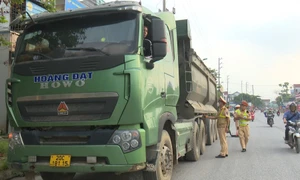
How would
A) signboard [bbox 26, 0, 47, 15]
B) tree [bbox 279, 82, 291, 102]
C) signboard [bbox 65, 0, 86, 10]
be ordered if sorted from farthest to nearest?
1. tree [bbox 279, 82, 291, 102]
2. signboard [bbox 65, 0, 86, 10]
3. signboard [bbox 26, 0, 47, 15]

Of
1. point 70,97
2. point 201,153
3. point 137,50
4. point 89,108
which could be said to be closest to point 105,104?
point 89,108

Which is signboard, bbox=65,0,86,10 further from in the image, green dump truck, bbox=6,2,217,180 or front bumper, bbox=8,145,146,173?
front bumper, bbox=8,145,146,173

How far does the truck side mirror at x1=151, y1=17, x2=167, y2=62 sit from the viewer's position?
433 cm

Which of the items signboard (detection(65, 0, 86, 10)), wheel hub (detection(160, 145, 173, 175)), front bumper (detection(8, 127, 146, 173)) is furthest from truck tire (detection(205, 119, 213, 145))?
signboard (detection(65, 0, 86, 10))

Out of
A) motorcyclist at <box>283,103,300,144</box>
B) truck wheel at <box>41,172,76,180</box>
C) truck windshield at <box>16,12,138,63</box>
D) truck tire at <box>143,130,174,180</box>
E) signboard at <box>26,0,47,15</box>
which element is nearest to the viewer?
truck windshield at <box>16,12,138,63</box>

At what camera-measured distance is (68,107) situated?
423 cm

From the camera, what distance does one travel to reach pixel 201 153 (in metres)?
9.09

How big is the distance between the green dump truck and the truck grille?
0.04 feet

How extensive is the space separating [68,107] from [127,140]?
0.92 metres

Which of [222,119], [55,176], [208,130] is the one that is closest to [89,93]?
[55,176]

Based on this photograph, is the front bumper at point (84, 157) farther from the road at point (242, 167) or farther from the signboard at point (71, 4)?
the signboard at point (71, 4)

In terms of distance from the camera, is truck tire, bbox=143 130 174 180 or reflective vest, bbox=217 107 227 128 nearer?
truck tire, bbox=143 130 174 180

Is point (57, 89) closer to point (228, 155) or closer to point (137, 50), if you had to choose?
point (137, 50)

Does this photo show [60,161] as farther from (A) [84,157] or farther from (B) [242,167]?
(B) [242,167]
